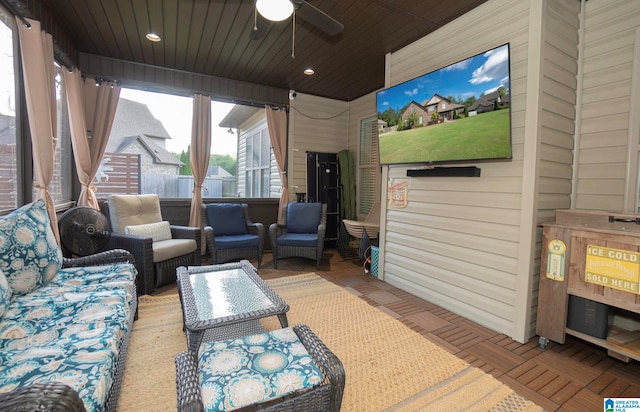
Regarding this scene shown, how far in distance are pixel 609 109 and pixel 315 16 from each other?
2375 mm

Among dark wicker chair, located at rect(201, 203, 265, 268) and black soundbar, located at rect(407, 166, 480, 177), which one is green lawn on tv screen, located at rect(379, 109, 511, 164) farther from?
dark wicker chair, located at rect(201, 203, 265, 268)

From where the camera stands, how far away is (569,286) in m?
2.04

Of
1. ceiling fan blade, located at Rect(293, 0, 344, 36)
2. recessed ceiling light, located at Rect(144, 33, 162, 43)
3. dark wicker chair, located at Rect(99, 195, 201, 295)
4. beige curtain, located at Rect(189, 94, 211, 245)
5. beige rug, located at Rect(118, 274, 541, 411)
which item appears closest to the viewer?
beige rug, located at Rect(118, 274, 541, 411)

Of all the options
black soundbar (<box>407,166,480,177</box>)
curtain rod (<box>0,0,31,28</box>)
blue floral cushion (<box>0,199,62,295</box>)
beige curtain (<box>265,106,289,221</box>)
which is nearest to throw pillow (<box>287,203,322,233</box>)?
beige curtain (<box>265,106,289,221</box>)

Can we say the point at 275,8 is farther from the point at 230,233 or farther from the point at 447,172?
the point at 230,233

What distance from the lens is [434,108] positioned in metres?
2.71

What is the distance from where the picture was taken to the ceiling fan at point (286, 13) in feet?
6.08

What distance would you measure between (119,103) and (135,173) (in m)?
0.99

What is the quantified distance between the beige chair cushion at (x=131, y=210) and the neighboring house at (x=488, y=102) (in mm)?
3776

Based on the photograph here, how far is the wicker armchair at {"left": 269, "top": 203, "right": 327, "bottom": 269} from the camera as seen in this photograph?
4.00m

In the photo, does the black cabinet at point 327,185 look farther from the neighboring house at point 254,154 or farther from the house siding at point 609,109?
the house siding at point 609,109

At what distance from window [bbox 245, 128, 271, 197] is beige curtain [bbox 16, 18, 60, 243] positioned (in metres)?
3.29

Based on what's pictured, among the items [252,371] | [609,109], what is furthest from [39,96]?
[609,109]

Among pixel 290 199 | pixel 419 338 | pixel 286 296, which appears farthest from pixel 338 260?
pixel 419 338
